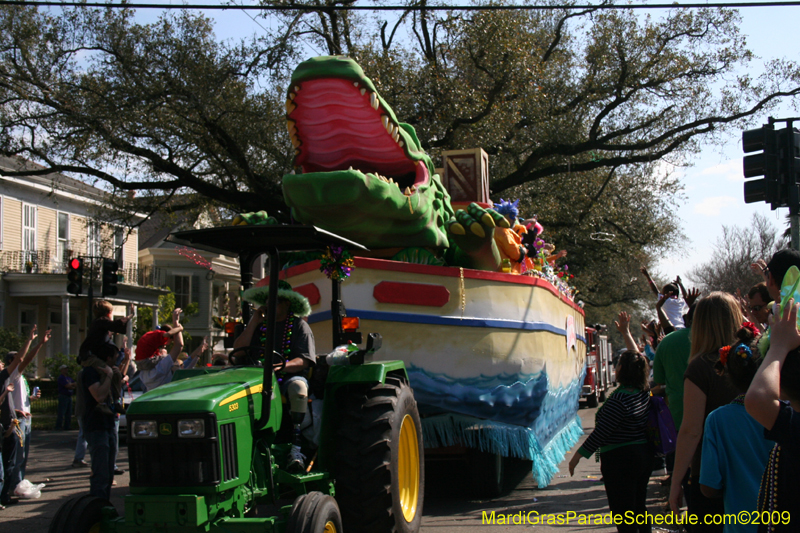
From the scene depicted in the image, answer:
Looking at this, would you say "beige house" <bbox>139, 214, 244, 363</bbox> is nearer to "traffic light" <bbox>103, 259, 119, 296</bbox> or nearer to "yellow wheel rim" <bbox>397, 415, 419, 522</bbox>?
"traffic light" <bbox>103, 259, 119, 296</bbox>

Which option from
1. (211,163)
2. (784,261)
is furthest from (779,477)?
(211,163)

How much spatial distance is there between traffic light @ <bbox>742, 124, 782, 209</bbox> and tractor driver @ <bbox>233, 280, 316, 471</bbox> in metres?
5.41

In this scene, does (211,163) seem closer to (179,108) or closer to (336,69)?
(179,108)

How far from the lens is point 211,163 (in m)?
15.7

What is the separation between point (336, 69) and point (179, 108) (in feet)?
26.4

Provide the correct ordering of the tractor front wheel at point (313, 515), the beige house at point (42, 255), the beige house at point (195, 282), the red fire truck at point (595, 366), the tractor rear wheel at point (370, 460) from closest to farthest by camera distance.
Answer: the tractor front wheel at point (313, 515), the tractor rear wheel at point (370, 460), the red fire truck at point (595, 366), the beige house at point (42, 255), the beige house at point (195, 282)

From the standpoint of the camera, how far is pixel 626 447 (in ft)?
15.6

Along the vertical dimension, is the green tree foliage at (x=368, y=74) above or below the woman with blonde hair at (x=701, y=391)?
above

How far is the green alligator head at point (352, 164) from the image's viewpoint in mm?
7109

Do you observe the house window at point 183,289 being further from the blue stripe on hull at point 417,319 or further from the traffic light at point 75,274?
the blue stripe on hull at point 417,319

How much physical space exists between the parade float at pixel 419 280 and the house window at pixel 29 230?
2179cm

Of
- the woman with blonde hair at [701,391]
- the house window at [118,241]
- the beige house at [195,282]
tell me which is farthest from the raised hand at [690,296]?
the beige house at [195,282]

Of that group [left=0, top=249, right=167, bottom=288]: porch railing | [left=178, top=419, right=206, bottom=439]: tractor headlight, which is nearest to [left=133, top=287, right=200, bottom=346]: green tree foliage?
[left=0, top=249, right=167, bottom=288]: porch railing

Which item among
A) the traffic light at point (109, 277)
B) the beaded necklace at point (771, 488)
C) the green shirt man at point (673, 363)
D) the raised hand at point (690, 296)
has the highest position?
the traffic light at point (109, 277)
